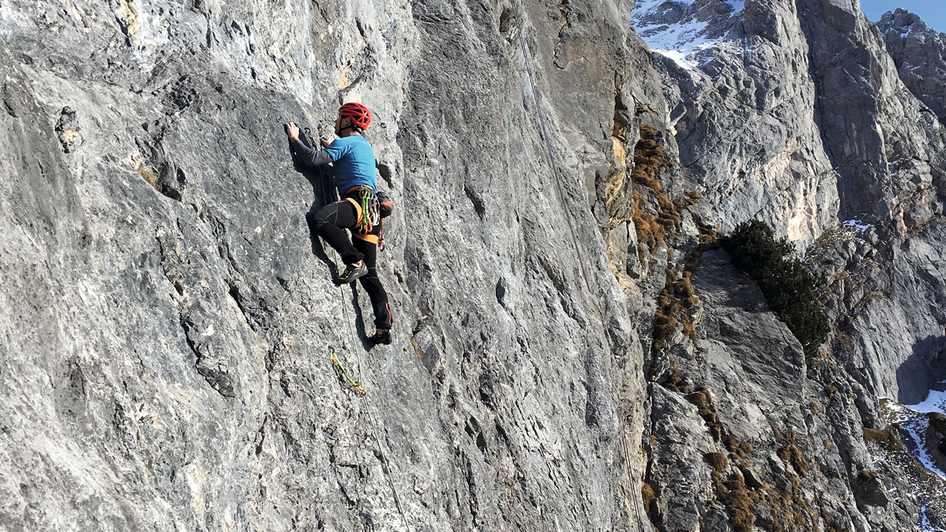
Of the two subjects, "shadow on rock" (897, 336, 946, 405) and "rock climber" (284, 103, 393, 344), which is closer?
"rock climber" (284, 103, 393, 344)

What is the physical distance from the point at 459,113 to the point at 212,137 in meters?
5.25

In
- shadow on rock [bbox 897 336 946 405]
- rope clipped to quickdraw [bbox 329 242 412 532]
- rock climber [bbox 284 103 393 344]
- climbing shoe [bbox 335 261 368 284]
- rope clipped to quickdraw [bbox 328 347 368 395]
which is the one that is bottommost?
rope clipped to quickdraw [bbox 329 242 412 532]

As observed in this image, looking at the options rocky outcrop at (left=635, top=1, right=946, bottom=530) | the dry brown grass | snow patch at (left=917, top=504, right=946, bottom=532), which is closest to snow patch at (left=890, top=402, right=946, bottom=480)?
rocky outcrop at (left=635, top=1, right=946, bottom=530)

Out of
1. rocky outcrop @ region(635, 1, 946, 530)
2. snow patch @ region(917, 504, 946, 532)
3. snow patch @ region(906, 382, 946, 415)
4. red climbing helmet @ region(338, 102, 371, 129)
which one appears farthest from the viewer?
rocky outcrop @ region(635, 1, 946, 530)

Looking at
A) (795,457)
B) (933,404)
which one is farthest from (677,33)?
(795,457)

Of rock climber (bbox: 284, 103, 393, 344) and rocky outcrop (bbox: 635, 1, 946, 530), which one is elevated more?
rocky outcrop (bbox: 635, 1, 946, 530)

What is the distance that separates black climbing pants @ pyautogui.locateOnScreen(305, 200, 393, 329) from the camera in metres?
6.96

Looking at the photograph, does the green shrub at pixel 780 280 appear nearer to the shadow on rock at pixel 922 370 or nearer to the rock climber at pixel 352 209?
the rock climber at pixel 352 209

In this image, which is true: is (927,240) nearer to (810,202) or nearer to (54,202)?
(810,202)

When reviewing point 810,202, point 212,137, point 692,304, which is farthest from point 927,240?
point 212,137

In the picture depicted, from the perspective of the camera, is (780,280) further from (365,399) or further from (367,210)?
(365,399)

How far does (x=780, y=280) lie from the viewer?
24.6 metres

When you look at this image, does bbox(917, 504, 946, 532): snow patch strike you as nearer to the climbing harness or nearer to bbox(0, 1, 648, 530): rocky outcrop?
bbox(0, 1, 648, 530): rocky outcrop

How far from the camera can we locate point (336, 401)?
661 centimetres
